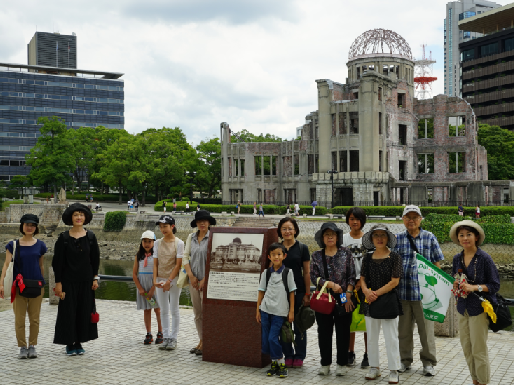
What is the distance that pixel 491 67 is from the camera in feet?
277

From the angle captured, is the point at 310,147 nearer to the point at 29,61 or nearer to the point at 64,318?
the point at 64,318

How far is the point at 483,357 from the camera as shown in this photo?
6309 mm

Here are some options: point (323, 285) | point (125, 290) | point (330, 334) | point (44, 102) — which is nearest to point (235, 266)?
point (323, 285)

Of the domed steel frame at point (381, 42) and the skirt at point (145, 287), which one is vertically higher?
the domed steel frame at point (381, 42)

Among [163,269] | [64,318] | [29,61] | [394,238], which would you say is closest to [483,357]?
[394,238]

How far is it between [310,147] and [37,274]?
48679mm

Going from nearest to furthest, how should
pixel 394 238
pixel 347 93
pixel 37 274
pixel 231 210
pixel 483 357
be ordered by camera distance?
pixel 483 357 < pixel 394 238 < pixel 37 274 < pixel 231 210 < pixel 347 93

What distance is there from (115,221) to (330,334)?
4117 cm

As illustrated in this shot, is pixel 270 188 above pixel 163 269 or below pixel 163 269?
above

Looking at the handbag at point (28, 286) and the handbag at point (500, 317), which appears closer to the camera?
the handbag at point (500, 317)

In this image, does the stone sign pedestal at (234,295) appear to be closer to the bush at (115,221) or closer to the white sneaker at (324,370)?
the white sneaker at (324,370)

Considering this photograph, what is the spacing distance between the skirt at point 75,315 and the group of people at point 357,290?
9.89 feet

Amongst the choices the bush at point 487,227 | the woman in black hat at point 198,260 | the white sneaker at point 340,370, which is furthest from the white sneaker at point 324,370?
the bush at point 487,227

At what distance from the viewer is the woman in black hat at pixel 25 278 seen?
8.23 meters
